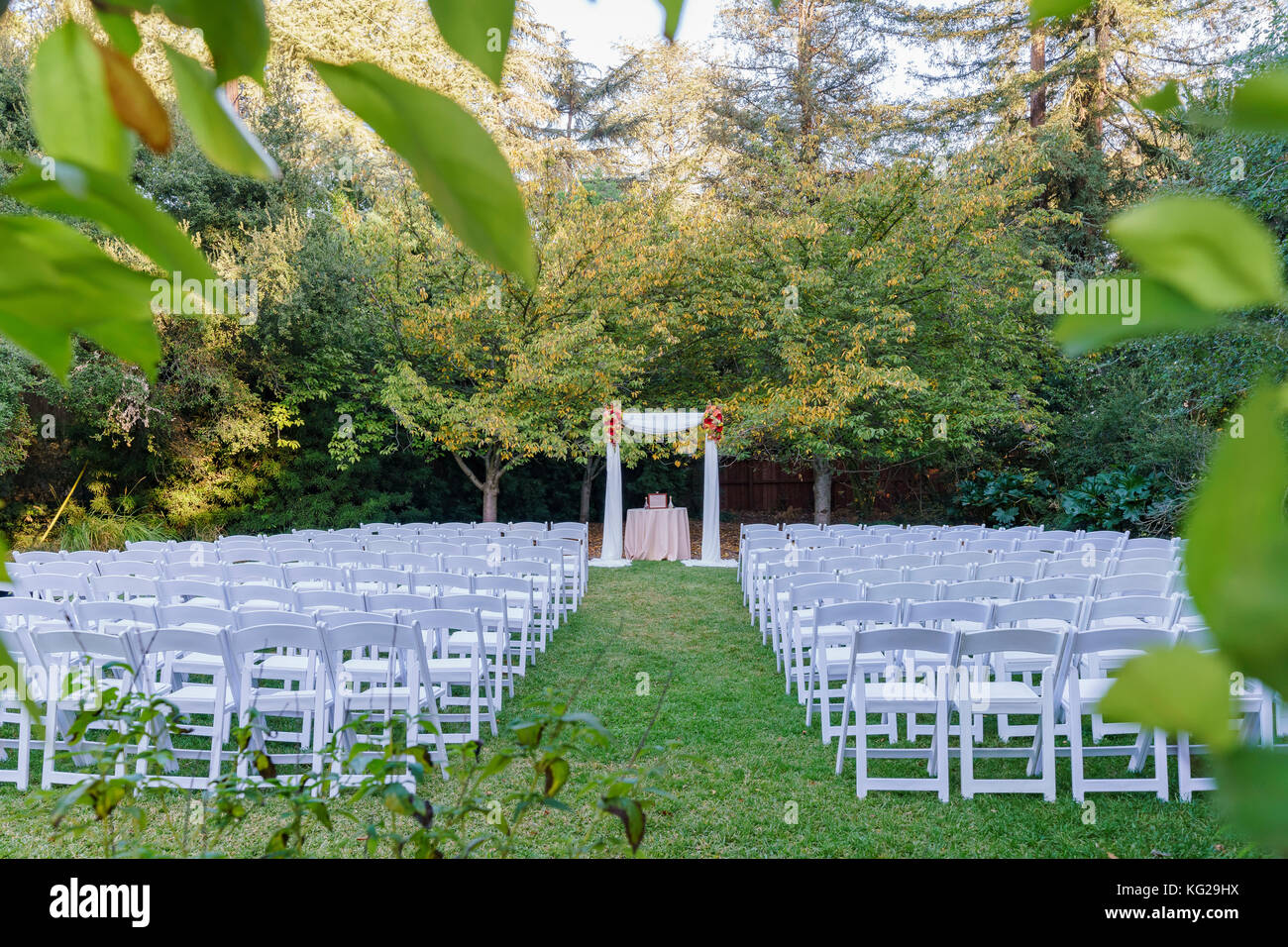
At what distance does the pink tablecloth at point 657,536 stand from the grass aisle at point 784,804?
28.6ft

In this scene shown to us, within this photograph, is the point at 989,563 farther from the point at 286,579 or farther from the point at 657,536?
the point at 657,536

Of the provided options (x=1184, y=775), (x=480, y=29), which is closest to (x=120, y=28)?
(x=480, y=29)

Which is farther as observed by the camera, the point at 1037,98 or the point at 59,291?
the point at 1037,98

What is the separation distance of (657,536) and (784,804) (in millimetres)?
12406

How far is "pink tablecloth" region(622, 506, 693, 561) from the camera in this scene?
17422 millimetres

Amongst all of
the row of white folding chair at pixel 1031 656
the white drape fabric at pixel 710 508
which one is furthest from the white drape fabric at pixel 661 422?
the row of white folding chair at pixel 1031 656

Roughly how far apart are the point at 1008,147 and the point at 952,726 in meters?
16.0

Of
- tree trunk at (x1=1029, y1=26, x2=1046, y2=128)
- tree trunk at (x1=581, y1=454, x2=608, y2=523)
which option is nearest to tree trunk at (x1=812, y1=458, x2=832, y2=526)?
tree trunk at (x1=581, y1=454, x2=608, y2=523)

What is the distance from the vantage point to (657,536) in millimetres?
17469

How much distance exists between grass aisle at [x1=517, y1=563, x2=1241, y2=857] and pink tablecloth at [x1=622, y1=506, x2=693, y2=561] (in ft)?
28.6

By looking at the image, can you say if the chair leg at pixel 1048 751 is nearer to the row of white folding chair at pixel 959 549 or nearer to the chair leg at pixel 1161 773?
the chair leg at pixel 1161 773
